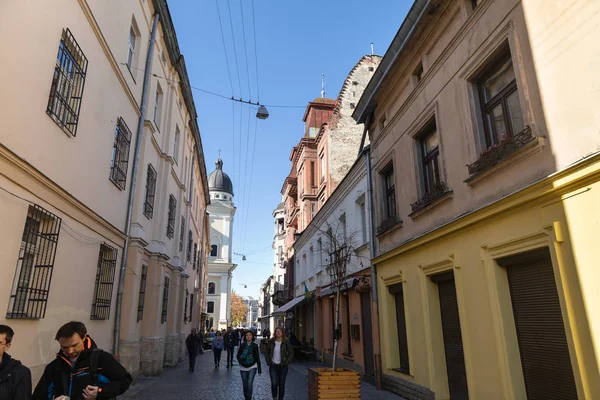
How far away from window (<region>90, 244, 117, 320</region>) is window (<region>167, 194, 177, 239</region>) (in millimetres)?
6894

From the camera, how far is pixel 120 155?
11.6 meters

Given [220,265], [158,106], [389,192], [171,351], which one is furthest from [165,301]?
[220,265]

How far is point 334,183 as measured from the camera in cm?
2156

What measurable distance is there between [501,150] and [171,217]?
15.1 m

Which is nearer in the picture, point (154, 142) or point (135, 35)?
point (135, 35)

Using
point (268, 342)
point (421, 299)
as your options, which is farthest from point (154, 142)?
point (421, 299)

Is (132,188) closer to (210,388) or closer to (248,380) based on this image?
(210,388)

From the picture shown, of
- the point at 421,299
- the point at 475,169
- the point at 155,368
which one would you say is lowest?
the point at 155,368

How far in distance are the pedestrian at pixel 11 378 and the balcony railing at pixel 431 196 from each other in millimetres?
7614

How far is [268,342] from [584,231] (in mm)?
6630

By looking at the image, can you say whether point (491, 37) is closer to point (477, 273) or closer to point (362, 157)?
point (477, 273)

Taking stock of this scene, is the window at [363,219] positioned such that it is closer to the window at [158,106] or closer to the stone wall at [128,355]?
the stone wall at [128,355]

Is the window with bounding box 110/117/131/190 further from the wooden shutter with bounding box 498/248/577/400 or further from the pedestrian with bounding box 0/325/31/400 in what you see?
the wooden shutter with bounding box 498/248/577/400

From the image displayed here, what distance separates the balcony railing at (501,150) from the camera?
6289 millimetres
